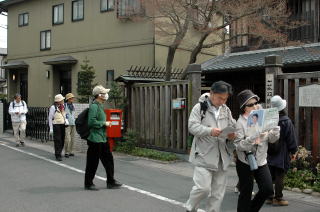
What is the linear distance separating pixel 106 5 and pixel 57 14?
4.44m

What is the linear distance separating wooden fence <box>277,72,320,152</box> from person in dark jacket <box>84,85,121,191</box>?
12.8ft

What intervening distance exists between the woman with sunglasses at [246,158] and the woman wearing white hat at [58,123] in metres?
6.86

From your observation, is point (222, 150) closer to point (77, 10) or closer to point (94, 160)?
point (94, 160)

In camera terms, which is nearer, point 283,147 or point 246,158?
point 246,158

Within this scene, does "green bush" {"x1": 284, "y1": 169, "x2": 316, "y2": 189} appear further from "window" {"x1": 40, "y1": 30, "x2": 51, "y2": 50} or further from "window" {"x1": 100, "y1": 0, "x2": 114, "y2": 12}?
"window" {"x1": 40, "y1": 30, "x2": 51, "y2": 50}

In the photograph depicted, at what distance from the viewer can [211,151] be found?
4.88 m

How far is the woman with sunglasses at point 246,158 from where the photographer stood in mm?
4859

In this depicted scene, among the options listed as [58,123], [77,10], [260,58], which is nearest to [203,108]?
[58,123]

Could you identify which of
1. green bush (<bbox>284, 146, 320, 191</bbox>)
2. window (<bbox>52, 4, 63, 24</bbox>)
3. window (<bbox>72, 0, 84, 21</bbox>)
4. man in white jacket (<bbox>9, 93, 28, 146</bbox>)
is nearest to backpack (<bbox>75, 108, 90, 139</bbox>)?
green bush (<bbox>284, 146, 320, 191</bbox>)

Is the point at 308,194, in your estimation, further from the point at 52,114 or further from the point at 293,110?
the point at 52,114

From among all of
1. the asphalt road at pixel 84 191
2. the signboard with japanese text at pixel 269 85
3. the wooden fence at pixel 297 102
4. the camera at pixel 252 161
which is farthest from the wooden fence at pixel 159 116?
the camera at pixel 252 161

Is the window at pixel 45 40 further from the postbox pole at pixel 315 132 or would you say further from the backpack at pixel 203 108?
the backpack at pixel 203 108

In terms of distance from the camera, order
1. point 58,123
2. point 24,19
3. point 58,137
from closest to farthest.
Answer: point 58,137 < point 58,123 < point 24,19

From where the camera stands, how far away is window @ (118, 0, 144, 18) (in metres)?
15.6
